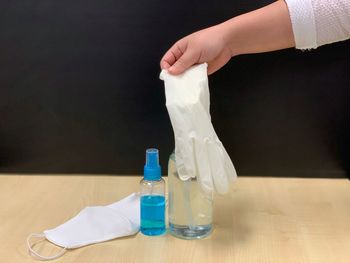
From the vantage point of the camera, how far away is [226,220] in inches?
35.8

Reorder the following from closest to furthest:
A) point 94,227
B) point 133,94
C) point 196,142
Result: point 196,142 < point 94,227 < point 133,94

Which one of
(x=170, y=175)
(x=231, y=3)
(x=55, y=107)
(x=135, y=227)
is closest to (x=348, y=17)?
(x=231, y=3)

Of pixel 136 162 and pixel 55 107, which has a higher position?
pixel 55 107

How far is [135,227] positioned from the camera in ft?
2.82

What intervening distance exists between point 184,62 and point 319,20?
0.78ft

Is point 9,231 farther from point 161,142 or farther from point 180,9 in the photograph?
point 180,9

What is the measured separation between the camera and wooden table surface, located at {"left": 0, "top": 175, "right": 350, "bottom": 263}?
0.79 m

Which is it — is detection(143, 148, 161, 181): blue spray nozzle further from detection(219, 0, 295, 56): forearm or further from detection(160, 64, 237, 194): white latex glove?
detection(219, 0, 295, 56): forearm

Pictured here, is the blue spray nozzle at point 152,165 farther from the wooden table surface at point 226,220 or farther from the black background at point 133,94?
the black background at point 133,94

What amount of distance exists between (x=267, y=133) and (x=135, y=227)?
39 cm

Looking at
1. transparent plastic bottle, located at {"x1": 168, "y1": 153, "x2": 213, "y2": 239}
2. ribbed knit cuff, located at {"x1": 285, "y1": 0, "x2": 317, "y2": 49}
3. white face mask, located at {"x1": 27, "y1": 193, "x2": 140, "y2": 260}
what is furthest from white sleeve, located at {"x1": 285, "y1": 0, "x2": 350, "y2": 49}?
white face mask, located at {"x1": 27, "y1": 193, "x2": 140, "y2": 260}

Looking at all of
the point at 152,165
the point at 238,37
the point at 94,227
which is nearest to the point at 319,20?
the point at 238,37

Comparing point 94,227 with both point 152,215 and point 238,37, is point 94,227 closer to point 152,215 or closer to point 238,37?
point 152,215

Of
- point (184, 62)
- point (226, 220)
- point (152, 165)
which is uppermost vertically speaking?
point (184, 62)
